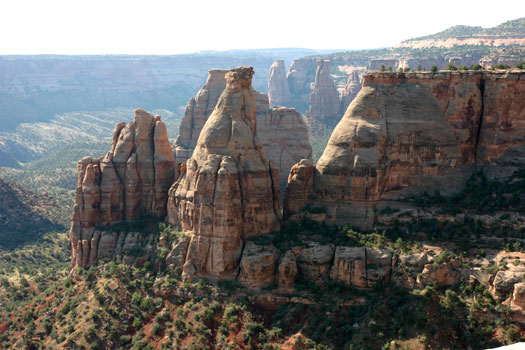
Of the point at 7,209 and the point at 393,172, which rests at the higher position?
the point at 393,172

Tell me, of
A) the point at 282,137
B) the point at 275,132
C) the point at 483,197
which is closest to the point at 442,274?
the point at 483,197

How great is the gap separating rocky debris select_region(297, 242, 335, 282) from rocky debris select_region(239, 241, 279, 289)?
8.63ft

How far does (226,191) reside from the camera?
204ft

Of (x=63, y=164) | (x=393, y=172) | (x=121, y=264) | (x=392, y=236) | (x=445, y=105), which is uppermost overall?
(x=445, y=105)

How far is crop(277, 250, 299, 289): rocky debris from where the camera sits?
200 feet

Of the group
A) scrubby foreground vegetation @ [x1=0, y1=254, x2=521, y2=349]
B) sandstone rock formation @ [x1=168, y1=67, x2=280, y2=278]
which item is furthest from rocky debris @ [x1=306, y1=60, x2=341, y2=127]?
scrubby foreground vegetation @ [x1=0, y1=254, x2=521, y2=349]

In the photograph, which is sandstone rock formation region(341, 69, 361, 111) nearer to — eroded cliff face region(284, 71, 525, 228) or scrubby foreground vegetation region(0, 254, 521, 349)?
eroded cliff face region(284, 71, 525, 228)

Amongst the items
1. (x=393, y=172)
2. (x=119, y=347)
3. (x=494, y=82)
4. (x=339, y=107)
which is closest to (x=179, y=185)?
(x=119, y=347)

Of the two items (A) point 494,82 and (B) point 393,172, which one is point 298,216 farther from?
(A) point 494,82

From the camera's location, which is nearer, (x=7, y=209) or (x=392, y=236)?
(x=392, y=236)

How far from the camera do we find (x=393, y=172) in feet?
214

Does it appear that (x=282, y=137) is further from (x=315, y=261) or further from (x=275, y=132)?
(x=315, y=261)

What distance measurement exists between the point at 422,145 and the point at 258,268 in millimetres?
20878

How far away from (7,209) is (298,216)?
70.0 meters
